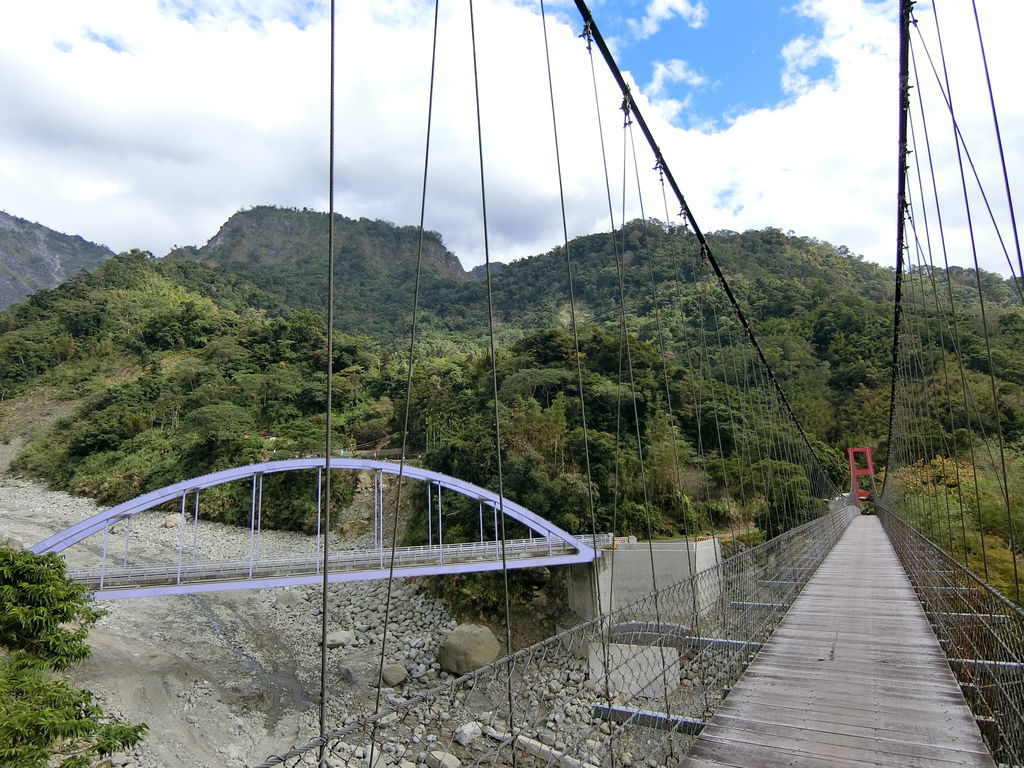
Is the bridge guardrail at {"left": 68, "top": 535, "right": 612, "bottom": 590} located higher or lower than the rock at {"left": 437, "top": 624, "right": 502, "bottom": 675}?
higher

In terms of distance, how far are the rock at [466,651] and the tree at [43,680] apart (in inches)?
204

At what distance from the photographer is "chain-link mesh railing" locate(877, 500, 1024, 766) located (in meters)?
2.05

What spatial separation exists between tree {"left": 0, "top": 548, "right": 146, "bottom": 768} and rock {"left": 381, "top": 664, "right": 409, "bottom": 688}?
165 inches

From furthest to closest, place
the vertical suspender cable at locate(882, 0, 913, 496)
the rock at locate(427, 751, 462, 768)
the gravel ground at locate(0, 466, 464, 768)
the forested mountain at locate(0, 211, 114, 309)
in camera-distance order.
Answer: the forested mountain at locate(0, 211, 114, 309) → the gravel ground at locate(0, 466, 464, 768) → the vertical suspender cable at locate(882, 0, 913, 496) → the rock at locate(427, 751, 462, 768)

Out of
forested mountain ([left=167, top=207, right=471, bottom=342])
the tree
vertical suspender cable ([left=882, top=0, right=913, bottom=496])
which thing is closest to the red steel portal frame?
vertical suspender cable ([left=882, top=0, right=913, bottom=496])

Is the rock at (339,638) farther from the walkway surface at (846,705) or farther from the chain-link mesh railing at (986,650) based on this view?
the chain-link mesh railing at (986,650)

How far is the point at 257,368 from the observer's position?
26.2m

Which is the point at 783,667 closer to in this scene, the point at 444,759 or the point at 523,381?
the point at 444,759

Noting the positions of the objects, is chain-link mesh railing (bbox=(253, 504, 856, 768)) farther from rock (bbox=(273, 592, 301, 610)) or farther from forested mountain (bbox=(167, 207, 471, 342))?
forested mountain (bbox=(167, 207, 471, 342))

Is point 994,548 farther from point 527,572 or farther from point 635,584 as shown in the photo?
point 527,572

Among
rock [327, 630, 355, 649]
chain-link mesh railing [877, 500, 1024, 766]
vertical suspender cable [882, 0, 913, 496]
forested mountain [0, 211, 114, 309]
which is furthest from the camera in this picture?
forested mountain [0, 211, 114, 309]

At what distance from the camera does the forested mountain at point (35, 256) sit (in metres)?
59.9

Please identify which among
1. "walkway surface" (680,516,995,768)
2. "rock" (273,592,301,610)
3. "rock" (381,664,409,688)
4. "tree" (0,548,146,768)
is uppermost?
"walkway surface" (680,516,995,768)

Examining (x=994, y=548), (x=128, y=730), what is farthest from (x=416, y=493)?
(x=994, y=548)
